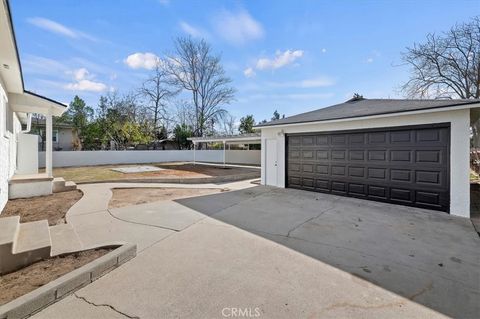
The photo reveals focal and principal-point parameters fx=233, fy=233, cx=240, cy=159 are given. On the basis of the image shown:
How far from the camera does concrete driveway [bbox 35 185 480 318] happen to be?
7.59 ft

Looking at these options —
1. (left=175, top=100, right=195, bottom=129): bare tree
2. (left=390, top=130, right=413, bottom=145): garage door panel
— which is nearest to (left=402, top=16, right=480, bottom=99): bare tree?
(left=390, top=130, right=413, bottom=145): garage door panel

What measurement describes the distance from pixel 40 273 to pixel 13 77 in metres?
6.11

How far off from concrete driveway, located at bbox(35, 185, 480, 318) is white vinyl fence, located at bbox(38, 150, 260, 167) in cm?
1645

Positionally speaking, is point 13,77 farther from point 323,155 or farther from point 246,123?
point 246,123

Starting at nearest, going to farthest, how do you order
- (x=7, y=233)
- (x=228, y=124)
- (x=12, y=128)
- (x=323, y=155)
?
1. (x=7, y=233)
2. (x=12, y=128)
3. (x=323, y=155)
4. (x=228, y=124)

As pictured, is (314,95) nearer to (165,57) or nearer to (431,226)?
(431,226)

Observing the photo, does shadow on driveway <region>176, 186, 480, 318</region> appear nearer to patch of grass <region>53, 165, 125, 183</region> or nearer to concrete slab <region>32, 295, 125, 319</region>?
concrete slab <region>32, 295, 125, 319</region>

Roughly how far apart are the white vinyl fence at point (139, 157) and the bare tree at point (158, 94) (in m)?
7.49

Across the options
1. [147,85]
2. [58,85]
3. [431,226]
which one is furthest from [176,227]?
[147,85]

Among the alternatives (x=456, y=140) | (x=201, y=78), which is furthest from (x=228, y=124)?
(x=456, y=140)

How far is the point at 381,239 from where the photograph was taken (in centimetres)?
427

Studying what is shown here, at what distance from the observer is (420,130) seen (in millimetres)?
6445

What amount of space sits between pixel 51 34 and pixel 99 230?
10.5 meters

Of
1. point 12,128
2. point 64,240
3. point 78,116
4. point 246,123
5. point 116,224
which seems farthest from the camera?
point 246,123
